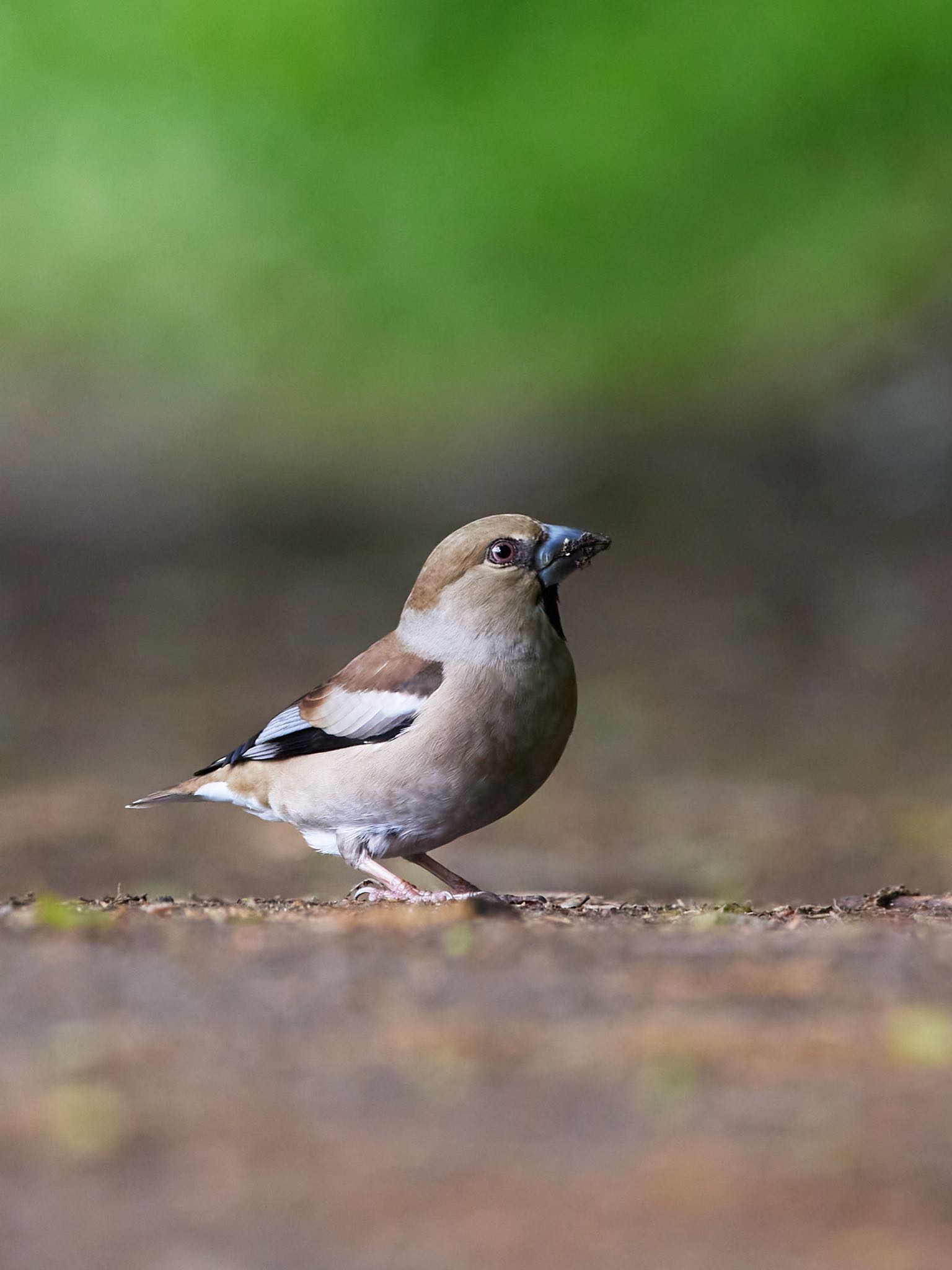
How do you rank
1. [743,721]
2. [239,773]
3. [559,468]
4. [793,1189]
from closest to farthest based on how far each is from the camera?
Answer: [793,1189] < [239,773] < [743,721] < [559,468]

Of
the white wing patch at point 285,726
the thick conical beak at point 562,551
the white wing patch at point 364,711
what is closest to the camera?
the white wing patch at point 364,711

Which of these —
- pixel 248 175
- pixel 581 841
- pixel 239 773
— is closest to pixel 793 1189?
→ pixel 239 773

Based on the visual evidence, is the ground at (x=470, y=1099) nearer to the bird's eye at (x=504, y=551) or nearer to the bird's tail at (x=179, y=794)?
the bird's eye at (x=504, y=551)

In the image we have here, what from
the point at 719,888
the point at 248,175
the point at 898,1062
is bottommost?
the point at 898,1062

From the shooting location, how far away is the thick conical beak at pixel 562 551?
618cm

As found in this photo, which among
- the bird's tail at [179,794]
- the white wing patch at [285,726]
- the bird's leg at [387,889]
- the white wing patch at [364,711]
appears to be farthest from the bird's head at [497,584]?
the bird's tail at [179,794]

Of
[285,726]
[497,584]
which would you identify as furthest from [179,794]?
[497,584]

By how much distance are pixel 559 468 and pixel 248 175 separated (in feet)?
22.6

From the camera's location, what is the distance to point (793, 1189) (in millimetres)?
2670

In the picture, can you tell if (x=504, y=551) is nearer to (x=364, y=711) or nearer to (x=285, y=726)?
(x=364, y=711)

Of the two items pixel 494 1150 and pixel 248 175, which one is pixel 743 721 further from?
pixel 248 175

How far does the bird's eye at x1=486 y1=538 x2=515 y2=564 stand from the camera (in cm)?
622

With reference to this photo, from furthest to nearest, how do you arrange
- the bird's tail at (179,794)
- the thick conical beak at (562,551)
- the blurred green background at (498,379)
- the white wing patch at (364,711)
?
the blurred green background at (498,379) < the bird's tail at (179,794) < the thick conical beak at (562,551) < the white wing patch at (364,711)

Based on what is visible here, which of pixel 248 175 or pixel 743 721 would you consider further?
pixel 248 175
